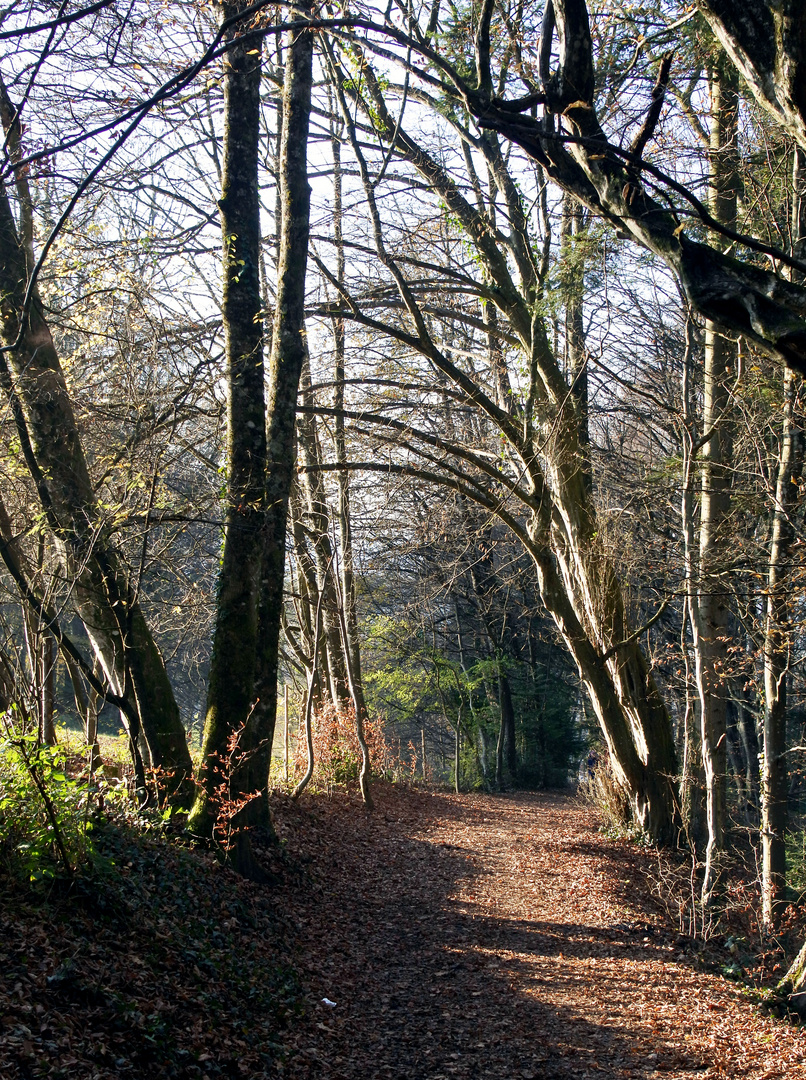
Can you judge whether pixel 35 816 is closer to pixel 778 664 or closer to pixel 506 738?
pixel 778 664

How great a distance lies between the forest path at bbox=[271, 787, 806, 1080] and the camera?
4719mm

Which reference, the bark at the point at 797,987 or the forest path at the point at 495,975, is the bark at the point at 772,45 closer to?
the forest path at the point at 495,975

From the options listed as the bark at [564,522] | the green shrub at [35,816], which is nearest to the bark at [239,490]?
the green shrub at [35,816]

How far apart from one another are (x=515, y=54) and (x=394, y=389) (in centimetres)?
458

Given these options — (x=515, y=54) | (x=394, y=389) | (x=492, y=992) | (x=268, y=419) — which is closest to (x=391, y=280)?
(x=394, y=389)

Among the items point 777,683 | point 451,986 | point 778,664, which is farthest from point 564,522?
point 451,986

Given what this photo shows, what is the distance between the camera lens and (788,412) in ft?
19.6

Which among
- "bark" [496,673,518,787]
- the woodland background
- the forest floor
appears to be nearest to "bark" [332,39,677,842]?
the woodland background

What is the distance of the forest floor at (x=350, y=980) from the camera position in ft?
11.8

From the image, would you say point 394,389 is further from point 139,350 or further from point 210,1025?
point 210,1025

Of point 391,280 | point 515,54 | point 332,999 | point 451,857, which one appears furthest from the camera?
point 391,280

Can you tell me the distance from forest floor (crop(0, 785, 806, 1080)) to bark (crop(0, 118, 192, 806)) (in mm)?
1180

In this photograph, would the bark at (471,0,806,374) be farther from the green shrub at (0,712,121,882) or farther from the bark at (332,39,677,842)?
the bark at (332,39,677,842)

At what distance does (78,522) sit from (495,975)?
16.7 feet
